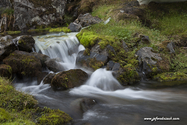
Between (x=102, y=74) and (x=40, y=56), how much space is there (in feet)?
13.3

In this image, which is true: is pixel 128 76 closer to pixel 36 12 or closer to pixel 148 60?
pixel 148 60

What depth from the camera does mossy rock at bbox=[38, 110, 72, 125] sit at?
3547 millimetres

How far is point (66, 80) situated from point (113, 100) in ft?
7.69

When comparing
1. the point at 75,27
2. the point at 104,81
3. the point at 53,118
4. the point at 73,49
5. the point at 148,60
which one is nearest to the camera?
the point at 53,118

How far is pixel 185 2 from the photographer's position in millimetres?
13859

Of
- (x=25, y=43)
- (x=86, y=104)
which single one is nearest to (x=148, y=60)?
(x=86, y=104)

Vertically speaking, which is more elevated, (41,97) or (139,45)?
(139,45)

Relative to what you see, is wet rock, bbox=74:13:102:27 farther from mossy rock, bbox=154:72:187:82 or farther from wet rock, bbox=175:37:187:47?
mossy rock, bbox=154:72:187:82

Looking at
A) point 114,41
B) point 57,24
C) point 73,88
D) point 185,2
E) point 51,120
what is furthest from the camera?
point 57,24

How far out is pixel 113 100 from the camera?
5719 mm

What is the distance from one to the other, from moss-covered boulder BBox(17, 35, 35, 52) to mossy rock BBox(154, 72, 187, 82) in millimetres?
7803

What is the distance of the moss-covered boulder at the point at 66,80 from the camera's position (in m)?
6.59

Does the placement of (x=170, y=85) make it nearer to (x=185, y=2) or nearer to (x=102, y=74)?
(x=102, y=74)

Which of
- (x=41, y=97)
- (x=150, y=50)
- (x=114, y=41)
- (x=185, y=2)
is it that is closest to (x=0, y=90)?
(x=41, y=97)
